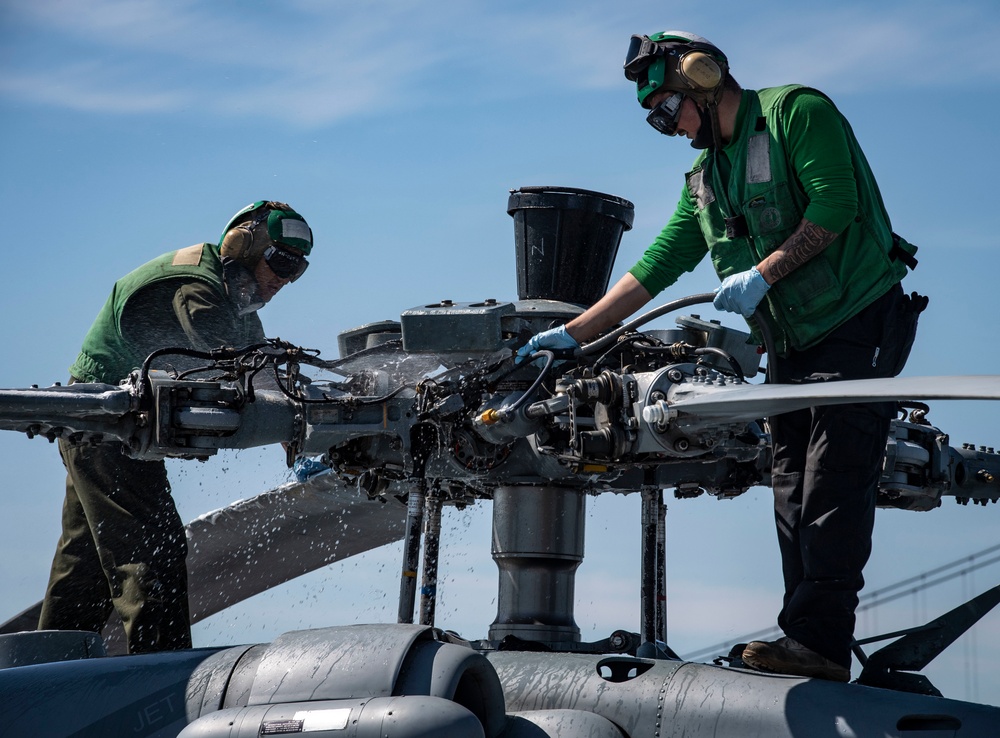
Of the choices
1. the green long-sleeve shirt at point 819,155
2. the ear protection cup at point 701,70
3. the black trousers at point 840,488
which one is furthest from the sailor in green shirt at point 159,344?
the black trousers at point 840,488

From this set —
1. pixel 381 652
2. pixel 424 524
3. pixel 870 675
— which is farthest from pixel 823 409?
pixel 424 524

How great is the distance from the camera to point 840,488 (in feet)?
18.2

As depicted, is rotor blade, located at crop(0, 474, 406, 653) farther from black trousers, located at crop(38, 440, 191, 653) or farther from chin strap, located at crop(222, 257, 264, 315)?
chin strap, located at crop(222, 257, 264, 315)

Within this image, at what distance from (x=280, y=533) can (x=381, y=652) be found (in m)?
4.10

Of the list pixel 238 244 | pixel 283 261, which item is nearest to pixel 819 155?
pixel 283 261

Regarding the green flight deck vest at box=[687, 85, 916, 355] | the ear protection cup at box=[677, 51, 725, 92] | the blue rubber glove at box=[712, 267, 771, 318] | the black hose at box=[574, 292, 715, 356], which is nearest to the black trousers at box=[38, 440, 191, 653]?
the black hose at box=[574, 292, 715, 356]

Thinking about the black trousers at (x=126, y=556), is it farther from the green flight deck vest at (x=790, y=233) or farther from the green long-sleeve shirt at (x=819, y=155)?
the green long-sleeve shirt at (x=819, y=155)

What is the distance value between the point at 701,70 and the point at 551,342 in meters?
1.49

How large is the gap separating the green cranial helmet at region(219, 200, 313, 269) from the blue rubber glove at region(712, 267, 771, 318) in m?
2.70

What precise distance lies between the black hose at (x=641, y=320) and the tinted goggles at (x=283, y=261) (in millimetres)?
1937

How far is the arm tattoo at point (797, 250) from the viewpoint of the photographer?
219 inches

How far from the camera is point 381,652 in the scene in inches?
208

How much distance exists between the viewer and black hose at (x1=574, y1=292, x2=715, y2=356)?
5.98m

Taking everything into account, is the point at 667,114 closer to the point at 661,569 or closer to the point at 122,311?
the point at 661,569
